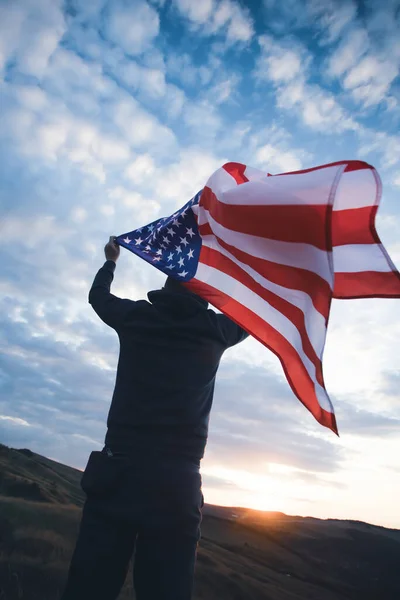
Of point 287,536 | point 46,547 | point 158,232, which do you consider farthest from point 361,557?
point 158,232

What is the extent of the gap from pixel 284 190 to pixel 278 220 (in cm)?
23

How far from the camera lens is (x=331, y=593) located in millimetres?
11117

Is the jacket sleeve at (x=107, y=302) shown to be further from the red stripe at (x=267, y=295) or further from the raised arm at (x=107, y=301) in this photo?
the red stripe at (x=267, y=295)

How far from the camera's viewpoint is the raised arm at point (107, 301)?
10.0ft

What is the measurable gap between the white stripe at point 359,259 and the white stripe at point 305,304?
348 mm

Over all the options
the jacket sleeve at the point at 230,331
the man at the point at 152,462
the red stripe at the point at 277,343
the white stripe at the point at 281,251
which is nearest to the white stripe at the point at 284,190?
the white stripe at the point at 281,251

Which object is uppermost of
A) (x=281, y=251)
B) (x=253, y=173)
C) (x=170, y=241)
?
(x=253, y=173)

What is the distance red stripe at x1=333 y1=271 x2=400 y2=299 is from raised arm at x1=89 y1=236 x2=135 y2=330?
1522 mm

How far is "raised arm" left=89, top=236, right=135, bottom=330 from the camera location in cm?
306

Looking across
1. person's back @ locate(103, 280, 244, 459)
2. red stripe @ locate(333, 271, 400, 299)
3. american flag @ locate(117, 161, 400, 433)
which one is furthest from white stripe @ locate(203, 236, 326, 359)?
person's back @ locate(103, 280, 244, 459)

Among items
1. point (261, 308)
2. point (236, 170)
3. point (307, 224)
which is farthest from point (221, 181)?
point (261, 308)

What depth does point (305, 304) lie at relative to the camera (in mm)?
3275

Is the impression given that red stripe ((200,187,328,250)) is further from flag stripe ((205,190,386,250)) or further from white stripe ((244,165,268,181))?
white stripe ((244,165,268,181))

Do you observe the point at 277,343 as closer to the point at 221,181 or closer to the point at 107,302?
the point at 107,302
